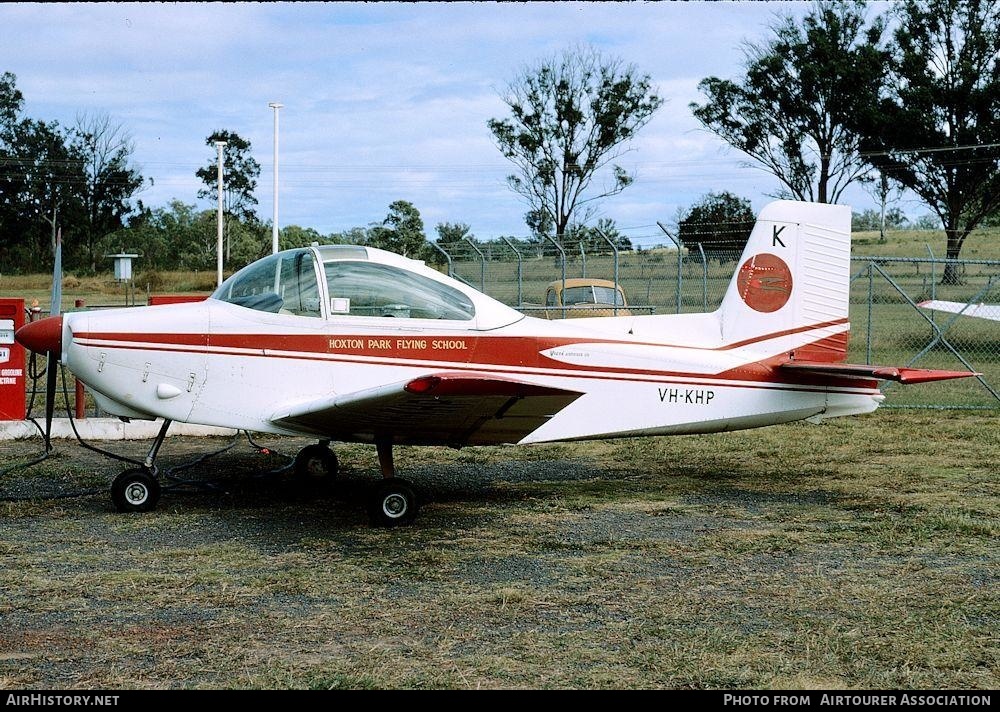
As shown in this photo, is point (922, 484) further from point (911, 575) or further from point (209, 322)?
point (209, 322)

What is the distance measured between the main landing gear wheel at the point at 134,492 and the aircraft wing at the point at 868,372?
5.00 meters

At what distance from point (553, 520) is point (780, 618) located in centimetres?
251

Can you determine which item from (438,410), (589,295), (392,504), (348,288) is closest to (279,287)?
(348,288)

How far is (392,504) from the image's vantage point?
7113 millimetres

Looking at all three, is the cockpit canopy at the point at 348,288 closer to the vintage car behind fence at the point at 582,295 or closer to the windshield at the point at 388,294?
the windshield at the point at 388,294

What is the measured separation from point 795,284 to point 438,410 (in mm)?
3649

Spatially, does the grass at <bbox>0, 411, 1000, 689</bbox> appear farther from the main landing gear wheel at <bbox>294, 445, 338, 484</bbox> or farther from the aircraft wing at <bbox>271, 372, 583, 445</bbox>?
the aircraft wing at <bbox>271, 372, 583, 445</bbox>

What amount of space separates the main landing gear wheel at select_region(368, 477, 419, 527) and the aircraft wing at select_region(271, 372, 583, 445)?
1.40 ft

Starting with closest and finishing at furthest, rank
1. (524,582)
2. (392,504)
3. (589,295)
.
A: (524,582) < (392,504) < (589,295)

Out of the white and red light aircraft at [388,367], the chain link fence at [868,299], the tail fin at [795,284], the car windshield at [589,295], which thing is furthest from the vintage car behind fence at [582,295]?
the white and red light aircraft at [388,367]

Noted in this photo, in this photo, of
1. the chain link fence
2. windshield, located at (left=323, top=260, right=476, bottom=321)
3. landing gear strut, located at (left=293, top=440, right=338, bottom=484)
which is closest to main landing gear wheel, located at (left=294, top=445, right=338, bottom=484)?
landing gear strut, located at (left=293, top=440, right=338, bottom=484)

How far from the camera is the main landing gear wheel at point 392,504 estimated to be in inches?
279

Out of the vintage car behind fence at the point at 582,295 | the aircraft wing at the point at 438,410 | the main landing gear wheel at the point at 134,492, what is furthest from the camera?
the vintage car behind fence at the point at 582,295

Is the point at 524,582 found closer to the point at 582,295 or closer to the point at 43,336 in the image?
the point at 43,336
